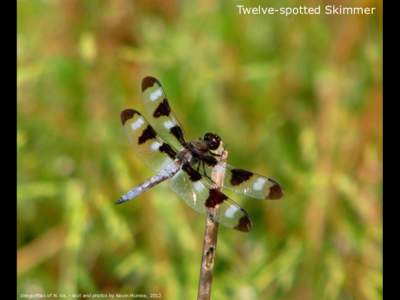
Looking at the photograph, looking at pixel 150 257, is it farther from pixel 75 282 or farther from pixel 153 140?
pixel 153 140

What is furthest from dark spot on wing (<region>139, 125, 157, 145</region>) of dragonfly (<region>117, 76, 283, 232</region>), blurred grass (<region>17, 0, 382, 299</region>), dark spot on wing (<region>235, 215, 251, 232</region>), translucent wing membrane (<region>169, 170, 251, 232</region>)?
blurred grass (<region>17, 0, 382, 299</region>)

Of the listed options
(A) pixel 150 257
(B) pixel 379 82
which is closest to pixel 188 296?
(A) pixel 150 257

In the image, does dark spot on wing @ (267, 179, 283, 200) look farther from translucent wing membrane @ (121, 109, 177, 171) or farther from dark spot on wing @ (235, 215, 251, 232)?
translucent wing membrane @ (121, 109, 177, 171)

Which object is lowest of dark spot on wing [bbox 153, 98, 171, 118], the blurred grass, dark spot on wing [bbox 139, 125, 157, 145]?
the blurred grass

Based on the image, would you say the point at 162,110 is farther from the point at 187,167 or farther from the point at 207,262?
the point at 207,262

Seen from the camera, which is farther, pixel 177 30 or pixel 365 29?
pixel 177 30
